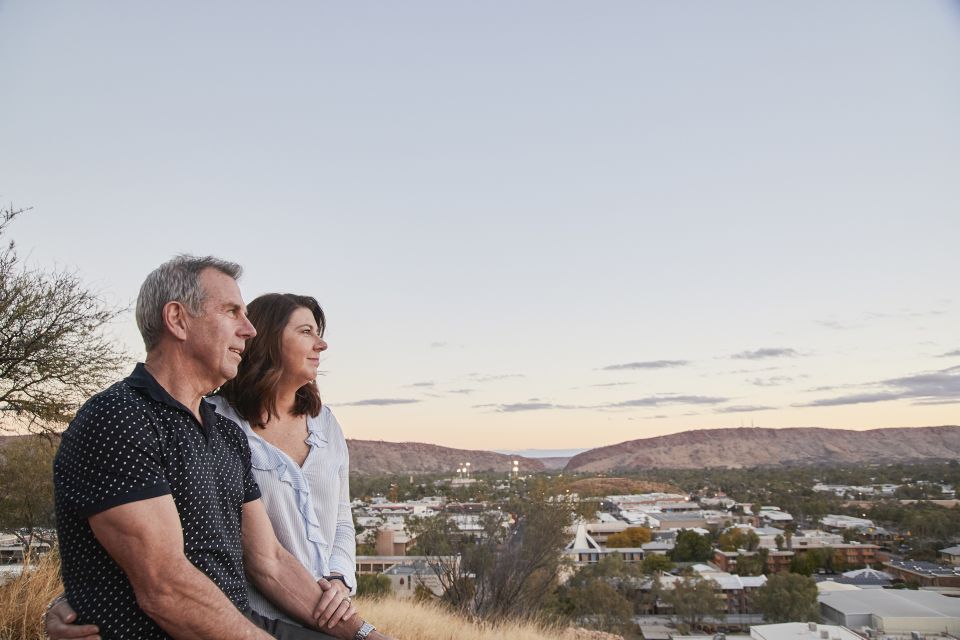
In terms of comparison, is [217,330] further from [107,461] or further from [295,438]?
[295,438]

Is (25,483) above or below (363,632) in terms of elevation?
below

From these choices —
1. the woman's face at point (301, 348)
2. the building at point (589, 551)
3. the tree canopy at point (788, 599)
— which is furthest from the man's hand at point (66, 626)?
the building at point (589, 551)

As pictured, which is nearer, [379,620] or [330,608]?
[330,608]

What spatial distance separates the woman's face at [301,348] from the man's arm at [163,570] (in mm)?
864

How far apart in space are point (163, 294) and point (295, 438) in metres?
0.77

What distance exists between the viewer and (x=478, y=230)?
20.0 metres

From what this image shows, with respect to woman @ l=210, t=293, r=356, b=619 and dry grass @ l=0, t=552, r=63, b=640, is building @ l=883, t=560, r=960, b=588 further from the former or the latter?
woman @ l=210, t=293, r=356, b=619

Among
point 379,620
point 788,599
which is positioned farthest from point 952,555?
point 379,620

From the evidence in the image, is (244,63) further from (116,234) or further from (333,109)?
(116,234)

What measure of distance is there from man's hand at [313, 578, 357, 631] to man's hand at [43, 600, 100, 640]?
2.06 feet

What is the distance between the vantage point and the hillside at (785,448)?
7688cm

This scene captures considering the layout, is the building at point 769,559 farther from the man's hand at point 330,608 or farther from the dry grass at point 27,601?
the man's hand at point 330,608

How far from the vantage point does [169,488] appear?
1.33 metres

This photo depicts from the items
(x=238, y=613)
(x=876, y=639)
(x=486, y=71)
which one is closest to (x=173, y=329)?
(x=238, y=613)
